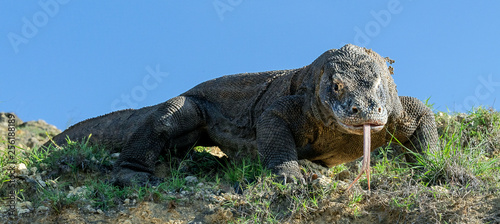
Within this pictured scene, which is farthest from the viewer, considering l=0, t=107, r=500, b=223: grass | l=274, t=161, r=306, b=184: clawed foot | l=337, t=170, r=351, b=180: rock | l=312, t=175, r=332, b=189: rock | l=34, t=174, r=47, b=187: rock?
l=34, t=174, r=47, b=187: rock

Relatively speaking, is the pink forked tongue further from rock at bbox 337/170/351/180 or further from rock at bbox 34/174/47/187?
rock at bbox 34/174/47/187

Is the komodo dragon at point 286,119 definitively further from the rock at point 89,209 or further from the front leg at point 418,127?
the rock at point 89,209

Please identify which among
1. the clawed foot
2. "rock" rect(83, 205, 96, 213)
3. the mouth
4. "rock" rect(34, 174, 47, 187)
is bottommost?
"rock" rect(83, 205, 96, 213)

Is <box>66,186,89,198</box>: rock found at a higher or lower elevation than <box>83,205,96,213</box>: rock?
higher

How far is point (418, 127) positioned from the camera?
18.3 feet

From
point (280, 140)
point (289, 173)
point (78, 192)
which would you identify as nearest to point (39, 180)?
point (78, 192)

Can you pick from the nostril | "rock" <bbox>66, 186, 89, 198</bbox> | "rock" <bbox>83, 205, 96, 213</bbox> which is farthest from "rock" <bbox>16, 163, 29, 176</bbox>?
the nostril

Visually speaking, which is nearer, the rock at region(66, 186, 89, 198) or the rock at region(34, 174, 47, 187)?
the rock at region(66, 186, 89, 198)

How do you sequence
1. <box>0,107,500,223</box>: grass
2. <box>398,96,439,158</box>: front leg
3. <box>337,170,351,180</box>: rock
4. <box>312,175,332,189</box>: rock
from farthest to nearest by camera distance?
<box>337,170,351,180</box>: rock < <box>398,96,439,158</box>: front leg < <box>312,175,332,189</box>: rock < <box>0,107,500,223</box>: grass

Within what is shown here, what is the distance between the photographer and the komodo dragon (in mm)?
4945

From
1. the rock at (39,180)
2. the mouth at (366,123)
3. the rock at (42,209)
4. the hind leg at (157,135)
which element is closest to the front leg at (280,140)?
the mouth at (366,123)

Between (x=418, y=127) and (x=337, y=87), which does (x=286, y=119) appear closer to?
(x=337, y=87)

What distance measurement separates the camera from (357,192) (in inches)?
183

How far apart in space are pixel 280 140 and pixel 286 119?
0.26 metres
